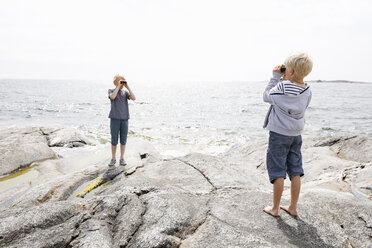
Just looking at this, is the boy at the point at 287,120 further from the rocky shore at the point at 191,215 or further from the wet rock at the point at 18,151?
the wet rock at the point at 18,151

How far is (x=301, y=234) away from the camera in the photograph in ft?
9.38

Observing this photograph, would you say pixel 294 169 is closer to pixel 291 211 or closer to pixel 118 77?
pixel 291 211

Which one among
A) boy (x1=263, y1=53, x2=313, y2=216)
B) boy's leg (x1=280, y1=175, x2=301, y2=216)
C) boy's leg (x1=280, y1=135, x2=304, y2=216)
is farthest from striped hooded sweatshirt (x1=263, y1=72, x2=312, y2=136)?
boy's leg (x1=280, y1=175, x2=301, y2=216)

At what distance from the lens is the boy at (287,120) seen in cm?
297

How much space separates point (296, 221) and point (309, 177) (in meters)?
3.35

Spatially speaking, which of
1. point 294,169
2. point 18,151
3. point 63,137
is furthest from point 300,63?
point 63,137

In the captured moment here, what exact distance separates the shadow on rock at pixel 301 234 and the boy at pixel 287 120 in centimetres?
19

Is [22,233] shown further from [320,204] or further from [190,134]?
[190,134]

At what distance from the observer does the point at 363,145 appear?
731cm

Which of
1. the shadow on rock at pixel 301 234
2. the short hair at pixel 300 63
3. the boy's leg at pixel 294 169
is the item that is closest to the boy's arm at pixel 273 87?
the short hair at pixel 300 63

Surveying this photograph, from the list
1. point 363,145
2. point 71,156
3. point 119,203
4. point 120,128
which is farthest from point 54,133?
point 363,145

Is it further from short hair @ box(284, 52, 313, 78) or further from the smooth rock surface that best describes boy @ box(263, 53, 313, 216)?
the smooth rock surface

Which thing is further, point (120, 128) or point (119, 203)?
point (120, 128)

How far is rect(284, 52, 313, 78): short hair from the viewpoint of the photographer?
2.88m
